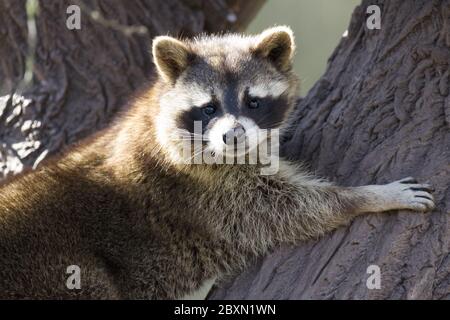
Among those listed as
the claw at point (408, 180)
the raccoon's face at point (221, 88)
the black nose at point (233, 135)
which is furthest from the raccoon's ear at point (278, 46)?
the claw at point (408, 180)

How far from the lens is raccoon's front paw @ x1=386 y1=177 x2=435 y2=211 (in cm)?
444

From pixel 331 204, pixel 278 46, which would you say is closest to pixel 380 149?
pixel 331 204

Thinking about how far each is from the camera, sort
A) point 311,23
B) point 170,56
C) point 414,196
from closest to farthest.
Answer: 1. point 414,196
2. point 170,56
3. point 311,23

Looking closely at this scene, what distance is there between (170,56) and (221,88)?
418mm

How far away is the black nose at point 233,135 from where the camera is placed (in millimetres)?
4672

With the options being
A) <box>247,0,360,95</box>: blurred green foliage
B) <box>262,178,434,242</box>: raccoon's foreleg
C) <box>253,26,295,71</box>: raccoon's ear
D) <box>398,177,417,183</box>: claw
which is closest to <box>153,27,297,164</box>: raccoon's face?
<box>253,26,295,71</box>: raccoon's ear

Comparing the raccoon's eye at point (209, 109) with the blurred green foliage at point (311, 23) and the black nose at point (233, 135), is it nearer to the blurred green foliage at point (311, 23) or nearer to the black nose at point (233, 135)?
the black nose at point (233, 135)

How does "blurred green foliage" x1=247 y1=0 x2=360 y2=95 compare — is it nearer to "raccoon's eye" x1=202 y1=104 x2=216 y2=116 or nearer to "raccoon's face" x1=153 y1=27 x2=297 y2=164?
"raccoon's face" x1=153 y1=27 x2=297 y2=164

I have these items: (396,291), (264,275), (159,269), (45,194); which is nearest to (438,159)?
(396,291)

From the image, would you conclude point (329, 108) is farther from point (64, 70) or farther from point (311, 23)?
point (311, 23)

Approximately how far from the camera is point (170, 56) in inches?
202

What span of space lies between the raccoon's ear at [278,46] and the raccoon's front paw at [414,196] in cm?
118

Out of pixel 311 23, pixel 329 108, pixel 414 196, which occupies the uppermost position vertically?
pixel 311 23

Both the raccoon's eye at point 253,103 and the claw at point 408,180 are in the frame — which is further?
the raccoon's eye at point 253,103
